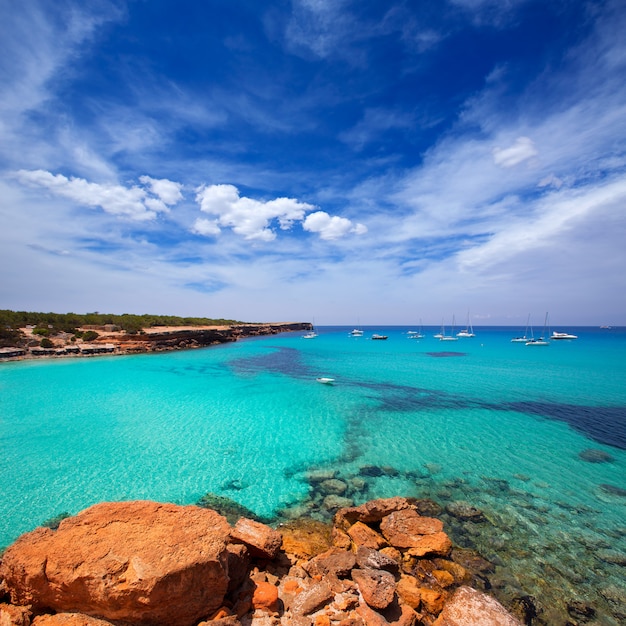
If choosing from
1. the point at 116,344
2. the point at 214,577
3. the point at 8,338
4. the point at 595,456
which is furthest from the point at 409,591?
the point at 8,338

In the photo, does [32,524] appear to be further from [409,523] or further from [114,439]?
[409,523]

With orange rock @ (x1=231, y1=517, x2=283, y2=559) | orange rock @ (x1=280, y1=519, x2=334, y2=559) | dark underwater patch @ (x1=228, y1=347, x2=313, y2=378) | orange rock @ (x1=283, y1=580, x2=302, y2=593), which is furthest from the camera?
dark underwater patch @ (x1=228, y1=347, x2=313, y2=378)

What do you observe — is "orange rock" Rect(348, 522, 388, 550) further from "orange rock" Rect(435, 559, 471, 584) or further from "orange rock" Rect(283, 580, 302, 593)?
"orange rock" Rect(283, 580, 302, 593)

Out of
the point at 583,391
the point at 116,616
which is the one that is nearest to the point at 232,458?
the point at 116,616

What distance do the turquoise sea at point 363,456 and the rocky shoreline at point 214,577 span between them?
198cm

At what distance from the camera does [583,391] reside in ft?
A: 97.3

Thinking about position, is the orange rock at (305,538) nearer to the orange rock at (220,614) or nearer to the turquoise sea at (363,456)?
the turquoise sea at (363,456)

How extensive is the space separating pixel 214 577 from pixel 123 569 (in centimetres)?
162

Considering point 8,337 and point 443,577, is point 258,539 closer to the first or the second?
point 443,577

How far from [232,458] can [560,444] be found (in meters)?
18.1

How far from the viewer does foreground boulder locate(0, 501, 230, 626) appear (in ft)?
17.1

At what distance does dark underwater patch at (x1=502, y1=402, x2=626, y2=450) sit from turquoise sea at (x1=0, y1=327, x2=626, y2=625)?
16 centimetres

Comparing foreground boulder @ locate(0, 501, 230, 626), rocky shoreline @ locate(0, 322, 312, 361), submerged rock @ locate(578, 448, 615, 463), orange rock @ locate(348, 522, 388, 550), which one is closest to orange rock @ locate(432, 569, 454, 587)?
orange rock @ locate(348, 522, 388, 550)

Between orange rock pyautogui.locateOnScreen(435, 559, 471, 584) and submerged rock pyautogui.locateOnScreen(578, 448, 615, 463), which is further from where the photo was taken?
submerged rock pyautogui.locateOnScreen(578, 448, 615, 463)
